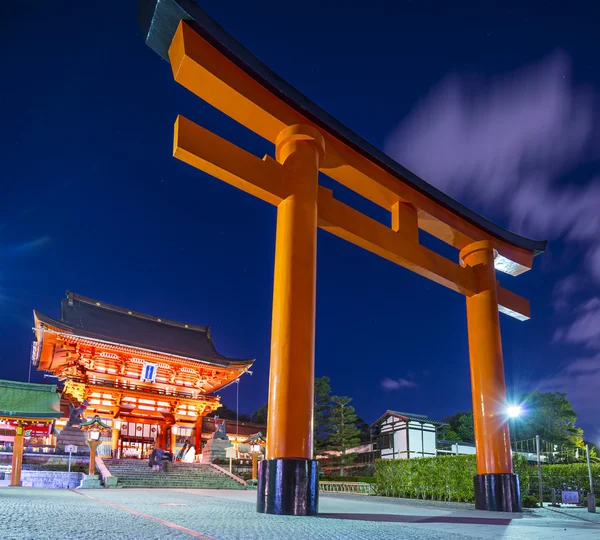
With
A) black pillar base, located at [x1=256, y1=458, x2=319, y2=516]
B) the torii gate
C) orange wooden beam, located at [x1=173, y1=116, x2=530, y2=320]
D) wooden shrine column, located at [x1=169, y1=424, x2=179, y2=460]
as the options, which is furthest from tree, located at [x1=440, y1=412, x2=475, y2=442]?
black pillar base, located at [x1=256, y1=458, x2=319, y2=516]

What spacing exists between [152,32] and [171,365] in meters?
20.5

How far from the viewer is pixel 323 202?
22.5ft

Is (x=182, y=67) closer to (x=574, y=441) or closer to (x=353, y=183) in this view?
(x=353, y=183)

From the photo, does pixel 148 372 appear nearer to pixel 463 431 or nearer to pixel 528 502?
pixel 528 502

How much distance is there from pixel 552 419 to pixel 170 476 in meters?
24.5

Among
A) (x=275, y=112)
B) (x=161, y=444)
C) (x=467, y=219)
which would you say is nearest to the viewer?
(x=275, y=112)

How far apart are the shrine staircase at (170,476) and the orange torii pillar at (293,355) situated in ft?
43.3

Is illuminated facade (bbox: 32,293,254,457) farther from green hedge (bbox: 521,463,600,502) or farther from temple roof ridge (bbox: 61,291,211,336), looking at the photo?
green hedge (bbox: 521,463,600,502)

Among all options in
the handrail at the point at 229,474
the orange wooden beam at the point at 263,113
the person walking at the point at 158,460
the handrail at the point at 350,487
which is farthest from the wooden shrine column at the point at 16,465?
the orange wooden beam at the point at 263,113

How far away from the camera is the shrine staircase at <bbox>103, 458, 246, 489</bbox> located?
1697 cm

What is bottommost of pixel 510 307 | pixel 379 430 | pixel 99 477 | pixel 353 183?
pixel 99 477

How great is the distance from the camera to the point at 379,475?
53.0ft

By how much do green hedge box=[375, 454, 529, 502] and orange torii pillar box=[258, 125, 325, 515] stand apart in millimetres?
8617

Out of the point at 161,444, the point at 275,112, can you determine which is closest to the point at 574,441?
the point at 161,444
